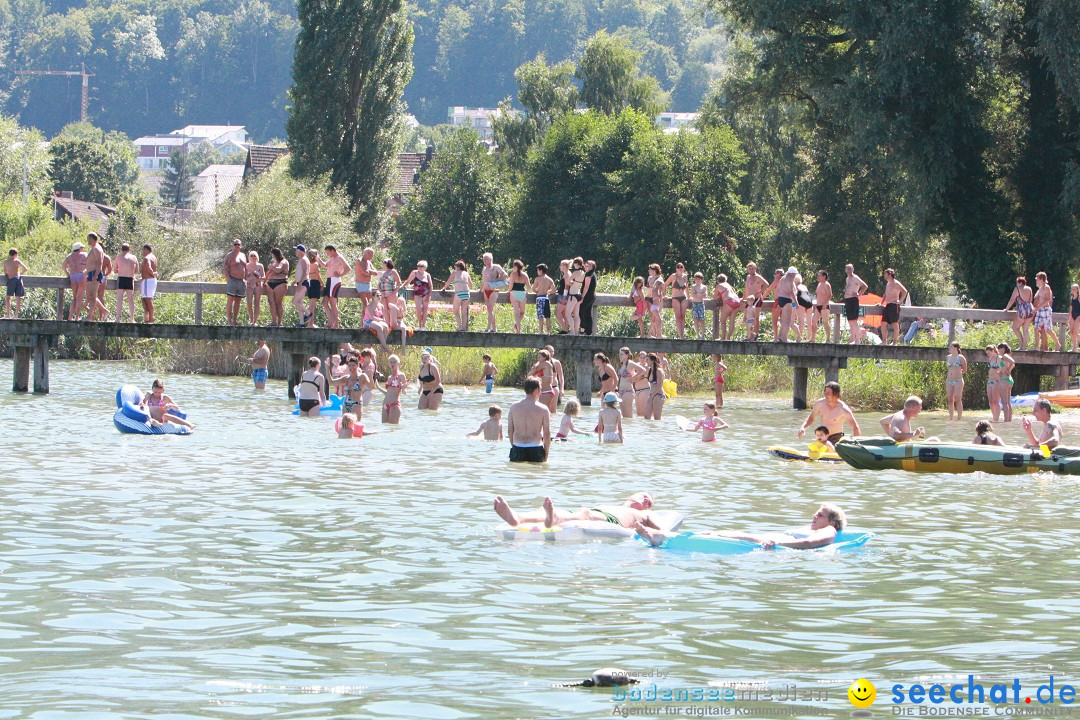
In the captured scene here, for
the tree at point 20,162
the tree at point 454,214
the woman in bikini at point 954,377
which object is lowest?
the woman in bikini at point 954,377

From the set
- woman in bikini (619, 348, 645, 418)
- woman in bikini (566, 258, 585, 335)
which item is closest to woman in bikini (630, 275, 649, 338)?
woman in bikini (566, 258, 585, 335)

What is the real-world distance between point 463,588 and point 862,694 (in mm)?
3754

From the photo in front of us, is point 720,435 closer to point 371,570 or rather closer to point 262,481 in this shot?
point 262,481

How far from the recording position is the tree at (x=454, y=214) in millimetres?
57125

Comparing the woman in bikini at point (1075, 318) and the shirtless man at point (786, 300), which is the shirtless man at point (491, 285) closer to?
the shirtless man at point (786, 300)

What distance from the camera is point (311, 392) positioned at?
81.5 ft

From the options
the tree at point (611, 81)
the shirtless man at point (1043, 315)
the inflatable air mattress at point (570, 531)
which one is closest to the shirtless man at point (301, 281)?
the shirtless man at point (1043, 315)

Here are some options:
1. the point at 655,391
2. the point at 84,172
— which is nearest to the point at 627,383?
the point at 655,391

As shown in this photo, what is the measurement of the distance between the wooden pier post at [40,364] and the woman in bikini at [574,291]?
34.1 ft

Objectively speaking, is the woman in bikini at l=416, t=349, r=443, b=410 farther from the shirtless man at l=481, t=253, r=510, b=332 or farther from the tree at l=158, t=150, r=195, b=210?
the tree at l=158, t=150, r=195, b=210

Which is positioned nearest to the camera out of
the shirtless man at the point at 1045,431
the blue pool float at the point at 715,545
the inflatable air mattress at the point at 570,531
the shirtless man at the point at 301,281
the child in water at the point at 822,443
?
the blue pool float at the point at 715,545

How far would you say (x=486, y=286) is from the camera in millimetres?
28234

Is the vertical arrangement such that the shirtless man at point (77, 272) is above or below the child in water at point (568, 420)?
above

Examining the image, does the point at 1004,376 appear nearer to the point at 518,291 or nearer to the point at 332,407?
the point at 518,291
